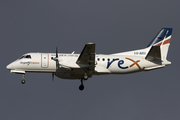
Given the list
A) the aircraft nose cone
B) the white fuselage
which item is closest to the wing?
the white fuselage

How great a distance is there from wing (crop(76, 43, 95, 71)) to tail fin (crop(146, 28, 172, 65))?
5.34 m

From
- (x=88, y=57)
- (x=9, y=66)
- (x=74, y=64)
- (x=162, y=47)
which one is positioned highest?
(x=162, y=47)

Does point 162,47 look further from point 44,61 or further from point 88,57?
point 44,61

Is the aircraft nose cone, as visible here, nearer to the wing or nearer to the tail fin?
the wing

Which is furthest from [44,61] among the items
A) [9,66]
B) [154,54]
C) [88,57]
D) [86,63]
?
[154,54]

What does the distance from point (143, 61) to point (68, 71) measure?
22.4ft

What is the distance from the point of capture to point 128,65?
27.1 meters

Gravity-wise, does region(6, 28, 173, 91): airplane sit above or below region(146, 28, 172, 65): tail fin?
below

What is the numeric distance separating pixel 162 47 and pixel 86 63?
309 inches

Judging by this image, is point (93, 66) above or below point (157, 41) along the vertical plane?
below

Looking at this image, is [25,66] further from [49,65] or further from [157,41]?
[157,41]

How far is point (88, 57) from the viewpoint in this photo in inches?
978

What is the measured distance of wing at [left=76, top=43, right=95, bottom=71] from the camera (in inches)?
937

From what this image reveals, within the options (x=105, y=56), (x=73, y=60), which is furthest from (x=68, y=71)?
(x=105, y=56)
